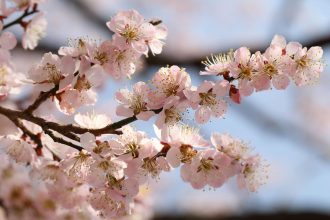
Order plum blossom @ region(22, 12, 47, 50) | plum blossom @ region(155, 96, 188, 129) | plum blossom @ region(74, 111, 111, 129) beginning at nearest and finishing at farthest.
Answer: plum blossom @ region(155, 96, 188, 129)
plum blossom @ region(74, 111, 111, 129)
plum blossom @ region(22, 12, 47, 50)

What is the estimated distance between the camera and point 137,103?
52.7 inches

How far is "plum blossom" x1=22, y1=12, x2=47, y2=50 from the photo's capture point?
61.1 inches

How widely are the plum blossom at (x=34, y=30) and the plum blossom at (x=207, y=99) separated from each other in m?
0.47

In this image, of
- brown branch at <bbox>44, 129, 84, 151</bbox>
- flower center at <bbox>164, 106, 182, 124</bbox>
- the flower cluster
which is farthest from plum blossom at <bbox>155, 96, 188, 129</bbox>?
brown branch at <bbox>44, 129, 84, 151</bbox>

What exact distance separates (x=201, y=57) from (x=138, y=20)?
187cm

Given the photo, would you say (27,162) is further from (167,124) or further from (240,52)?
(240,52)

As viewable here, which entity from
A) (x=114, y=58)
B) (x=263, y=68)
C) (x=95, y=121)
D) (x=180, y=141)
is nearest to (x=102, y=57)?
(x=114, y=58)

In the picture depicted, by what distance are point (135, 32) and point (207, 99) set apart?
0.24m

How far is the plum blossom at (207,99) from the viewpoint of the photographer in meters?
1.32

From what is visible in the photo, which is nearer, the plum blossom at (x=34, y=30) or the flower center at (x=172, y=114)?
the flower center at (x=172, y=114)

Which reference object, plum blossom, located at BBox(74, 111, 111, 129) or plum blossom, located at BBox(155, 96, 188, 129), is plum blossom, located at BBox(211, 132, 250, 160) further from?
plum blossom, located at BBox(74, 111, 111, 129)

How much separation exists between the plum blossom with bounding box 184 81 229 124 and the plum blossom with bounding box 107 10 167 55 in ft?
0.63

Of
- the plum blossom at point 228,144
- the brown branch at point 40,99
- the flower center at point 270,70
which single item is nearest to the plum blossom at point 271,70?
the flower center at point 270,70

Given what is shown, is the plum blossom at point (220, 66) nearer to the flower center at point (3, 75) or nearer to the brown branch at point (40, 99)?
the brown branch at point (40, 99)
